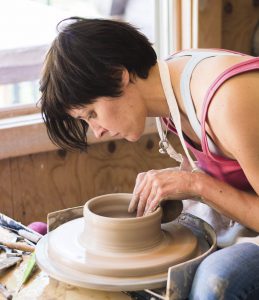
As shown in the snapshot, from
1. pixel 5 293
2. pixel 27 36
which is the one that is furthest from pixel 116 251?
pixel 27 36

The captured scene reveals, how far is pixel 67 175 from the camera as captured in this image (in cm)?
229

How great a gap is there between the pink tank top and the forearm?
5 centimetres

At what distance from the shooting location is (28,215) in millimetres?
2242

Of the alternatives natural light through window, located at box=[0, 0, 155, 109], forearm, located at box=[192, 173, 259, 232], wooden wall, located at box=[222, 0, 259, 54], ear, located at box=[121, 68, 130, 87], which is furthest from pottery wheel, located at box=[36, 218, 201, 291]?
wooden wall, located at box=[222, 0, 259, 54]

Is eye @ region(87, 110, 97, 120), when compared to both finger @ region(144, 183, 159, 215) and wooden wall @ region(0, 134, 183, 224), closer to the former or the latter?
finger @ region(144, 183, 159, 215)

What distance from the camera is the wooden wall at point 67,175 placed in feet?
7.18

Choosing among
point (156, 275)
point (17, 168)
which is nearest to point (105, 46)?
point (156, 275)

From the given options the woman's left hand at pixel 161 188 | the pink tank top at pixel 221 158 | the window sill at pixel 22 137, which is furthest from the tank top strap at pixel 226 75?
the window sill at pixel 22 137

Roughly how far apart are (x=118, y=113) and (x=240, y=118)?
341 mm

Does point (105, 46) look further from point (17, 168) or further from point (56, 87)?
point (17, 168)

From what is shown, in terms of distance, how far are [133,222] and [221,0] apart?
1.36 m

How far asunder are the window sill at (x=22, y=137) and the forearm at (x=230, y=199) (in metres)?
0.90

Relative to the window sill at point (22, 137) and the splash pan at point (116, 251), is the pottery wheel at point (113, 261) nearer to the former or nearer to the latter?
the splash pan at point (116, 251)

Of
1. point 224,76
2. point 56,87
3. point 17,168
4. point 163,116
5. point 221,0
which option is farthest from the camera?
point 221,0
